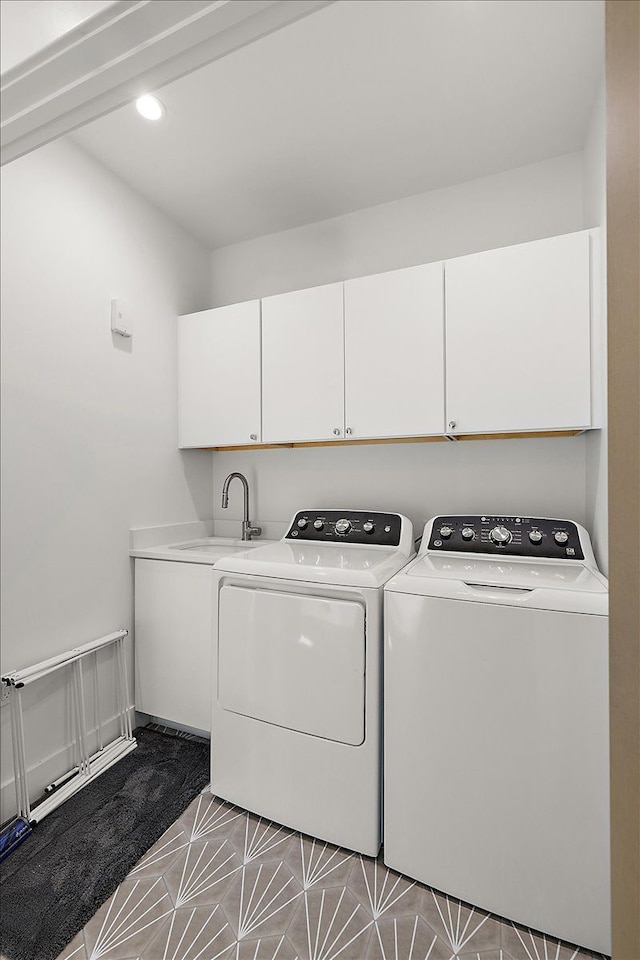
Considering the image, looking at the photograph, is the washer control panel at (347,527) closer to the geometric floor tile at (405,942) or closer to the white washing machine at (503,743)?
the white washing machine at (503,743)

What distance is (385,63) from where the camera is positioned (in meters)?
1.58

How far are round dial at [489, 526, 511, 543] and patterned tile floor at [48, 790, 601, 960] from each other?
1.18 m

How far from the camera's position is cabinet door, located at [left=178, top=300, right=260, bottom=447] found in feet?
7.84

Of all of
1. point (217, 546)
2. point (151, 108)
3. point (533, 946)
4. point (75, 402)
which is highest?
point (151, 108)

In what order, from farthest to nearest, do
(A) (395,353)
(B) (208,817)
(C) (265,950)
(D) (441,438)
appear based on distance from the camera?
1. (D) (441,438)
2. (A) (395,353)
3. (B) (208,817)
4. (C) (265,950)

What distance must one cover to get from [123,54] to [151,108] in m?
1.24

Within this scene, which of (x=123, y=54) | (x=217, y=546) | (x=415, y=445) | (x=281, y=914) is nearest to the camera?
(x=123, y=54)

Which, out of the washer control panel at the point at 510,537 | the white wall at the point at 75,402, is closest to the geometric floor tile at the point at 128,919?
the white wall at the point at 75,402

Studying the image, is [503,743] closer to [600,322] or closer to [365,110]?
[600,322]

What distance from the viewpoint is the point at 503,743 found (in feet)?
4.40

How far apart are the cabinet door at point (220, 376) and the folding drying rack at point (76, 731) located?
109 cm

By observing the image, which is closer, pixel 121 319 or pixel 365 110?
pixel 365 110

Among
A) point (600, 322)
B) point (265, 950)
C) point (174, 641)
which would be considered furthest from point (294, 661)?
point (600, 322)

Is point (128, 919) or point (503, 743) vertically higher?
point (503, 743)
